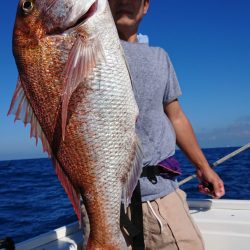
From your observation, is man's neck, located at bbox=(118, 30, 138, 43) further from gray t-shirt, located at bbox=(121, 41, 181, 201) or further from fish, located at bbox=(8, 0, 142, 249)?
fish, located at bbox=(8, 0, 142, 249)

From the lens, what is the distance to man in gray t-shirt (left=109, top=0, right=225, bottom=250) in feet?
7.71

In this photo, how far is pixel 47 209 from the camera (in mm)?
9891

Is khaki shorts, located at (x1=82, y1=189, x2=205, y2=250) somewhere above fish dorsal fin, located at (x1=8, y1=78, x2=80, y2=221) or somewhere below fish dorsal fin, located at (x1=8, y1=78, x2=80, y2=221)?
below

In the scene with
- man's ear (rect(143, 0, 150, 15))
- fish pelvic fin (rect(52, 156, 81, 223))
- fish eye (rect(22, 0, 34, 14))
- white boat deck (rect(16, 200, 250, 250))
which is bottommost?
white boat deck (rect(16, 200, 250, 250))

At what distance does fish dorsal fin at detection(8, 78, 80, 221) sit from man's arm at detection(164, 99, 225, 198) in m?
1.06

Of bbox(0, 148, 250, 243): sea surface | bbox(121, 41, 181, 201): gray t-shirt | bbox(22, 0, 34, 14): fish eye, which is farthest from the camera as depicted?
bbox(0, 148, 250, 243): sea surface

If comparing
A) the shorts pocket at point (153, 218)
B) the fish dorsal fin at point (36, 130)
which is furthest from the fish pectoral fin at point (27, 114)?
the shorts pocket at point (153, 218)

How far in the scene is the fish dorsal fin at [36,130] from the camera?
6.10 ft

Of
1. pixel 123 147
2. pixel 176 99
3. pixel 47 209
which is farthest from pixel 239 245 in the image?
pixel 47 209

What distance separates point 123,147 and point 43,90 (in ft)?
1.52

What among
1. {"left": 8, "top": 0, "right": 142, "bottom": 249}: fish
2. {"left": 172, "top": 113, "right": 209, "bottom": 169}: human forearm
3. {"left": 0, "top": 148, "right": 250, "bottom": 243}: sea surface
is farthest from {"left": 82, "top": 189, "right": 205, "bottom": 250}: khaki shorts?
{"left": 0, "top": 148, "right": 250, "bottom": 243}: sea surface

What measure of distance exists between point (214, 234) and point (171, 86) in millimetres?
1488

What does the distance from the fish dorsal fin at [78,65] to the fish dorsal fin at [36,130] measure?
170mm

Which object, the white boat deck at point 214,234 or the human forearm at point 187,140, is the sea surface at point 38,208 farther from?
the human forearm at point 187,140
